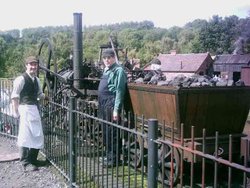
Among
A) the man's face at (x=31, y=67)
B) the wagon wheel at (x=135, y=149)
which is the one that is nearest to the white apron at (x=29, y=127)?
the man's face at (x=31, y=67)

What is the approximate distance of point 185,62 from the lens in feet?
198

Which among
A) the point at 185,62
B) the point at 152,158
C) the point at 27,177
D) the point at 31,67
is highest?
the point at 31,67


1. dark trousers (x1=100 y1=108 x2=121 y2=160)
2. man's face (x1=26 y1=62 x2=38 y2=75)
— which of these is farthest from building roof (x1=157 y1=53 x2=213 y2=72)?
dark trousers (x1=100 y1=108 x2=121 y2=160)

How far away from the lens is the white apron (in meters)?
6.51

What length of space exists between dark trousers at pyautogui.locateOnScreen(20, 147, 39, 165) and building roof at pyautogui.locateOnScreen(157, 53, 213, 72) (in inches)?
2031

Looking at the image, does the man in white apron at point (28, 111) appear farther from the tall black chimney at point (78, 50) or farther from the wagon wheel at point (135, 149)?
the tall black chimney at point (78, 50)

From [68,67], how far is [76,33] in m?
1.57

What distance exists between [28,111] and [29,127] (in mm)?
277

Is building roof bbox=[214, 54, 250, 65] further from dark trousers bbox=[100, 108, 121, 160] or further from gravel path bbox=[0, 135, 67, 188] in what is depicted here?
dark trousers bbox=[100, 108, 121, 160]

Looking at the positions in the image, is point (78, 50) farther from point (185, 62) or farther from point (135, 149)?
point (185, 62)

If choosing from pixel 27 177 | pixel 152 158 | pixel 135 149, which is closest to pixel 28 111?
pixel 27 177

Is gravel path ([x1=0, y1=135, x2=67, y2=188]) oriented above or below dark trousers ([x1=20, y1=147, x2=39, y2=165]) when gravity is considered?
below

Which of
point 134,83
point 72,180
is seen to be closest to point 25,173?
point 72,180

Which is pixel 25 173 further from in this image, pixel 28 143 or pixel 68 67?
pixel 68 67
